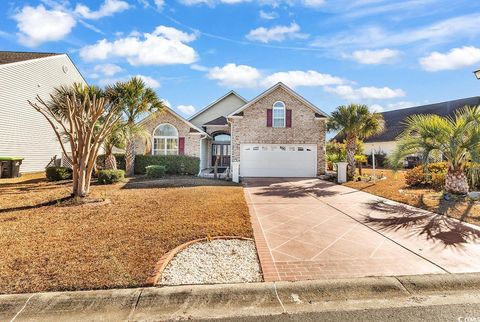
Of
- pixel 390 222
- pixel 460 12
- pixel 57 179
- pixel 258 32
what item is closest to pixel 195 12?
pixel 258 32

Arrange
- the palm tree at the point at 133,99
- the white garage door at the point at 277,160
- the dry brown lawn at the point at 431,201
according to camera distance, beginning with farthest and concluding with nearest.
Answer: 1. the white garage door at the point at 277,160
2. the palm tree at the point at 133,99
3. the dry brown lawn at the point at 431,201

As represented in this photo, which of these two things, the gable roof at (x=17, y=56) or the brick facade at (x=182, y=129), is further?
the brick facade at (x=182, y=129)

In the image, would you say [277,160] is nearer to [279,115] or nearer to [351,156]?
[279,115]

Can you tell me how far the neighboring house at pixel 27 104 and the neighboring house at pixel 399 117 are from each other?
103ft

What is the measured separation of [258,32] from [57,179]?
13028mm

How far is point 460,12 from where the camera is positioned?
348 inches

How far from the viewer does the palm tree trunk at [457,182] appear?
9.30m

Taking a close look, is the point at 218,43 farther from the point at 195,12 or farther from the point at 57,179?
the point at 57,179

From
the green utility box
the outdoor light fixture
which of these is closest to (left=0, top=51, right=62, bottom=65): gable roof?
the green utility box

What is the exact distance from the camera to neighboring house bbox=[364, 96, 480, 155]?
28819 mm

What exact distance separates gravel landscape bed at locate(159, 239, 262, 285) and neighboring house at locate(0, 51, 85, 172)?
17.8 metres

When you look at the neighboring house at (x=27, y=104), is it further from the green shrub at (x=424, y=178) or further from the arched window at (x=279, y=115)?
the green shrub at (x=424, y=178)

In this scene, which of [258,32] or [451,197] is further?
[258,32]

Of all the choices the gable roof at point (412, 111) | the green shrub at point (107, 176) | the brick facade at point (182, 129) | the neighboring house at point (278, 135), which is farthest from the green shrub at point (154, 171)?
the gable roof at point (412, 111)
